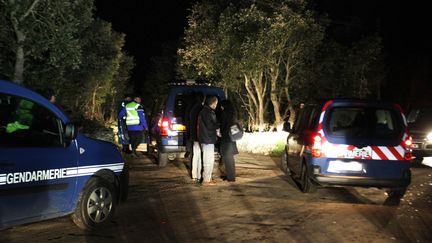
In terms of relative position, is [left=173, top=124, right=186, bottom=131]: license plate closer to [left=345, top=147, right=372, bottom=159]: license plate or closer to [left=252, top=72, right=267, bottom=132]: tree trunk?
[left=345, top=147, right=372, bottom=159]: license plate

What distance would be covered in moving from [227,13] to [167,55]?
29.1m

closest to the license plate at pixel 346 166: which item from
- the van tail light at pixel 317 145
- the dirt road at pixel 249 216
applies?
the van tail light at pixel 317 145

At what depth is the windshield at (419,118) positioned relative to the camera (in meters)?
15.4

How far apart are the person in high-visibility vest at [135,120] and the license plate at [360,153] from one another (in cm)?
656

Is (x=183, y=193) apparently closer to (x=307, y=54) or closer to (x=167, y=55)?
(x=307, y=54)

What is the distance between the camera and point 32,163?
5.62 m

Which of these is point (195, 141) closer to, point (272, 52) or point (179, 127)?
point (179, 127)

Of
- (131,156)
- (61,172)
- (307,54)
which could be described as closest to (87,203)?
(61,172)

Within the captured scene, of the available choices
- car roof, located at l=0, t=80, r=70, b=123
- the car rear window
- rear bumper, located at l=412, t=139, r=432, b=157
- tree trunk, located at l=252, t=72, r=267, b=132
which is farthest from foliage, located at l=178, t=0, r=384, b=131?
car roof, located at l=0, t=80, r=70, b=123

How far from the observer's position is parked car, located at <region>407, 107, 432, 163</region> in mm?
14336

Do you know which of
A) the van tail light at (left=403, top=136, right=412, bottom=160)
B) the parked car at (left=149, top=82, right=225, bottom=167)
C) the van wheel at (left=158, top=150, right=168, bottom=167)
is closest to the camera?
the van tail light at (left=403, top=136, right=412, bottom=160)

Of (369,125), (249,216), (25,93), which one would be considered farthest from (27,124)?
(369,125)

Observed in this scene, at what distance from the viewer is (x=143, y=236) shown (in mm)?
6383

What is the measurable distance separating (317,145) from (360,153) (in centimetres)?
69
